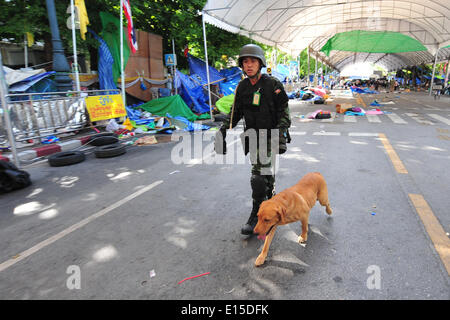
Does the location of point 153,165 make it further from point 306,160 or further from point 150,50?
point 150,50

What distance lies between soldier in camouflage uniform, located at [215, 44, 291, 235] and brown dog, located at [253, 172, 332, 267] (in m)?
0.48

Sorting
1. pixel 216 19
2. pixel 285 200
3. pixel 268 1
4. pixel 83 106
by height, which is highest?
pixel 268 1

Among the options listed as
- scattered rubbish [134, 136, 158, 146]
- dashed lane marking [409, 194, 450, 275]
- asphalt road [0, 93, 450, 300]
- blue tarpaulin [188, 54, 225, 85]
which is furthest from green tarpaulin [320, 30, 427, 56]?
dashed lane marking [409, 194, 450, 275]

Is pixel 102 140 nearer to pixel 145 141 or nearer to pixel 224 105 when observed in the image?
pixel 145 141

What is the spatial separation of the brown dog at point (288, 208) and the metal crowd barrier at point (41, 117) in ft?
22.4

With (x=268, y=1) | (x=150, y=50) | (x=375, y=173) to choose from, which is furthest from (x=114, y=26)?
(x=375, y=173)

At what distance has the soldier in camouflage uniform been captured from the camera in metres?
3.43

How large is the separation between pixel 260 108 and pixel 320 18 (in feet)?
86.3

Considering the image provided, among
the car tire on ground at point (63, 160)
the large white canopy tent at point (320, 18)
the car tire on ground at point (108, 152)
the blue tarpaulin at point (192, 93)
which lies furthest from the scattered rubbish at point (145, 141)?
the large white canopy tent at point (320, 18)

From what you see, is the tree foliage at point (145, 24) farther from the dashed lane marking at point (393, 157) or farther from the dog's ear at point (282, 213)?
the dashed lane marking at point (393, 157)

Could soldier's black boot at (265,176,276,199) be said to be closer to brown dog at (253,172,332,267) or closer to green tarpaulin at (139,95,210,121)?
brown dog at (253,172,332,267)

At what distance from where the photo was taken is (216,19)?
15539mm

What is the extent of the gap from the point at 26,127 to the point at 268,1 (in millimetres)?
15651

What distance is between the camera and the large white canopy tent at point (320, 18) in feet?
56.6
